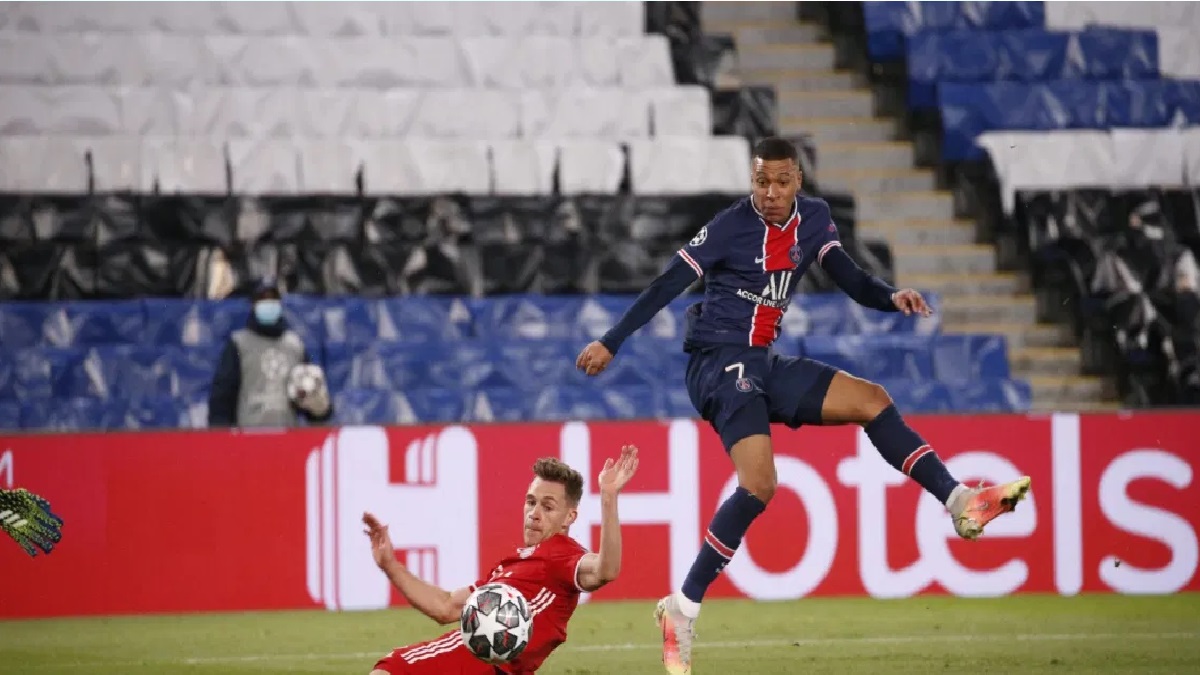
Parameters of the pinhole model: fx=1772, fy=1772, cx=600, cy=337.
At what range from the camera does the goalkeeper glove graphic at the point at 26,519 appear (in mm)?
6496

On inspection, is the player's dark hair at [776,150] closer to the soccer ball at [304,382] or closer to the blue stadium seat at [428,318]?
the soccer ball at [304,382]

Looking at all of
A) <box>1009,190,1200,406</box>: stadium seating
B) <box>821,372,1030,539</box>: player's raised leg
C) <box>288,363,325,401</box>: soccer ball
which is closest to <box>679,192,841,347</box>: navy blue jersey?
<box>821,372,1030,539</box>: player's raised leg

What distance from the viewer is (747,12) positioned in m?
16.3

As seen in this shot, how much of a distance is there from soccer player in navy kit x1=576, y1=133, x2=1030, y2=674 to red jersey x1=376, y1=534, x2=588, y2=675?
67 centimetres

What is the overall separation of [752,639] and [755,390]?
238cm

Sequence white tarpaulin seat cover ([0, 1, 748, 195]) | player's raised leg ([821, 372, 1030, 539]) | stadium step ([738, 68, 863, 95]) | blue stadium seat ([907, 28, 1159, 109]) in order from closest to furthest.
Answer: player's raised leg ([821, 372, 1030, 539]), white tarpaulin seat cover ([0, 1, 748, 195]), blue stadium seat ([907, 28, 1159, 109]), stadium step ([738, 68, 863, 95])

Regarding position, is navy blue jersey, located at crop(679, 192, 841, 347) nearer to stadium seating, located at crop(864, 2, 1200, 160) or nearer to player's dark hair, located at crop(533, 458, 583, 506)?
player's dark hair, located at crop(533, 458, 583, 506)

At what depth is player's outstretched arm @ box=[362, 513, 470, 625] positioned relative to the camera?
18.4ft

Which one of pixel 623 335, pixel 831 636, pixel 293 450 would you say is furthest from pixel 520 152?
pixel 623 335

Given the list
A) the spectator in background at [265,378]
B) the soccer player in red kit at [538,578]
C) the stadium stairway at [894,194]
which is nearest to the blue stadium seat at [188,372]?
the spectator in background at [265,378]

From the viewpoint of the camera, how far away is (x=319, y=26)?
47.8ft

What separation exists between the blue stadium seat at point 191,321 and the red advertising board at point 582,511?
2.32 metres

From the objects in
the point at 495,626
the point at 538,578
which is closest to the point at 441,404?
the point at 538,578

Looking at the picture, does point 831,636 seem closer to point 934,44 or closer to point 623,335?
point 623,335
